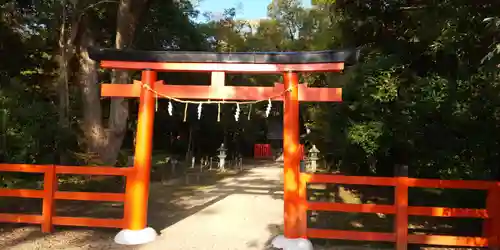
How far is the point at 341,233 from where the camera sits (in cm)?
585

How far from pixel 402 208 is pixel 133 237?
396cm

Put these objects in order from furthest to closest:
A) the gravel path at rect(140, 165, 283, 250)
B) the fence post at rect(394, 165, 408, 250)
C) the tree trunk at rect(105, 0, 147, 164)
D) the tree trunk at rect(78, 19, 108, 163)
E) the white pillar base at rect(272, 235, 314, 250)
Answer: the tree trunk at rect(78, 19, 108, 163) < the tree trunk at rect(105, 0, 147, 164) < the gravel path at rect(140, 165, 283, 250) < the white pillar base at rect(272, 235, 314, 250) < the fence post at rect(394, 165, 408, 250)

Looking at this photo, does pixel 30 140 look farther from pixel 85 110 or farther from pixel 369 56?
pixel 369 56

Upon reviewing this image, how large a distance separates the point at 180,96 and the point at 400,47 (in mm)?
4956

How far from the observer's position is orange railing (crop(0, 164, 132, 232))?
633cm

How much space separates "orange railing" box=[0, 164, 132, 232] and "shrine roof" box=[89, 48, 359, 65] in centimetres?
178

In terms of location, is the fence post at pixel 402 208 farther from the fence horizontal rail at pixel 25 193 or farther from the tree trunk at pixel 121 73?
the tree trunk at pixel 121 73

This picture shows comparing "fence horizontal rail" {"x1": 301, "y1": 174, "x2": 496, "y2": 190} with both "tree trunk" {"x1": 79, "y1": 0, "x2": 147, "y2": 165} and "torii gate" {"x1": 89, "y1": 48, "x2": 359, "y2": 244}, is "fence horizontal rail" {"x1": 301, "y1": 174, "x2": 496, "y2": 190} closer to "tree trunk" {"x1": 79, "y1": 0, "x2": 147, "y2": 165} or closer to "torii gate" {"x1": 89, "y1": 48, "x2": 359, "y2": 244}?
"torii gate" {"x1": 89, "y1": 48, "x2": 359, "y2": 244}

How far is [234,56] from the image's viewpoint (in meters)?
6.34

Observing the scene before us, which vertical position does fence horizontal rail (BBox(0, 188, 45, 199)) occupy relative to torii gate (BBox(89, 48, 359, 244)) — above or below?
below

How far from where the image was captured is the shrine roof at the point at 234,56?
6133 millimetres

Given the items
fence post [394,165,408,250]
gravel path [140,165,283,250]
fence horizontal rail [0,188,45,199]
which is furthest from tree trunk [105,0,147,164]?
fence post [394,165,408,250]

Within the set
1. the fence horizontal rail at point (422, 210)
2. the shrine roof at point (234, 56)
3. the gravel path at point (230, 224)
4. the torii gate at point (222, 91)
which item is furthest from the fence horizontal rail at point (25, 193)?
the fence horizontal rail at point (422, 210)

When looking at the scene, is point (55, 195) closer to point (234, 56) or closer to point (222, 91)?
point (222, 91)
